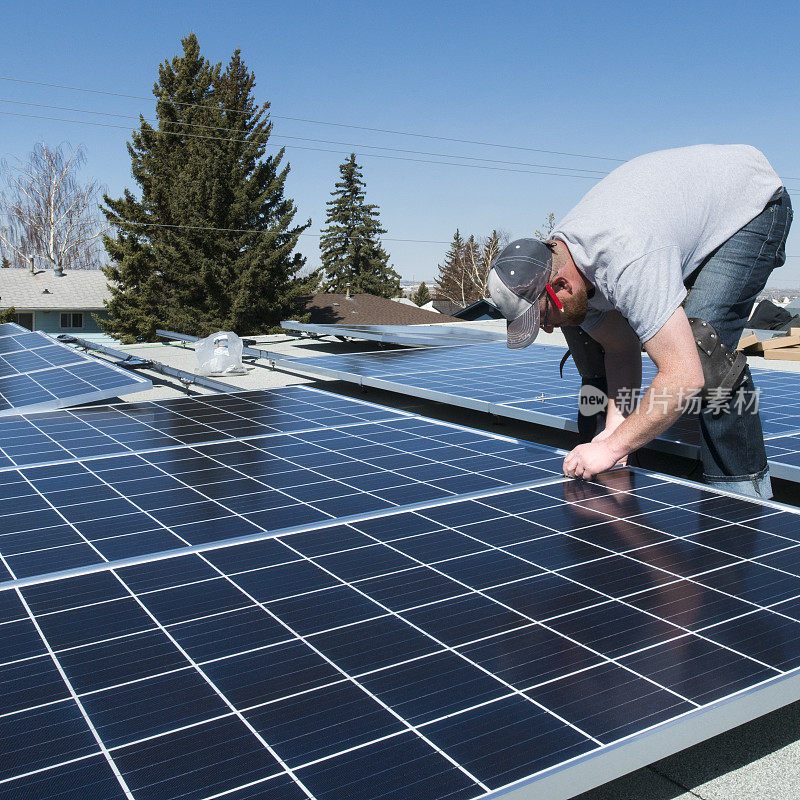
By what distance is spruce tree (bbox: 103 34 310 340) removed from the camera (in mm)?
40031

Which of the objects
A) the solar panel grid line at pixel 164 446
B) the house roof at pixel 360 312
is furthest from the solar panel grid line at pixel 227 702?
the house roof at pixel 360 312

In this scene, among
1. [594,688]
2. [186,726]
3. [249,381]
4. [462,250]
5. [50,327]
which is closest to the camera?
[186,726]

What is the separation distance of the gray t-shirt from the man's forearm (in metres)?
0.24

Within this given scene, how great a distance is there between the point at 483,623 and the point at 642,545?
1.16m

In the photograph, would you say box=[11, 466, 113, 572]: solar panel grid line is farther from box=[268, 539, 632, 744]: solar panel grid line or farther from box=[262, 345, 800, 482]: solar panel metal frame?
box=[262, 345, 800, 482]: solar panel metal frame

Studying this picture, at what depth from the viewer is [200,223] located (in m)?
39.8

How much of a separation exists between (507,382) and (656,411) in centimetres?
647

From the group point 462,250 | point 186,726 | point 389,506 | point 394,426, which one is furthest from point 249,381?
point 462,250

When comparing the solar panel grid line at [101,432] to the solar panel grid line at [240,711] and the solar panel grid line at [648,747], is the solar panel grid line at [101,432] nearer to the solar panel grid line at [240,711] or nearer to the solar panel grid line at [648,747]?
the solar panel grid line at [240,711]

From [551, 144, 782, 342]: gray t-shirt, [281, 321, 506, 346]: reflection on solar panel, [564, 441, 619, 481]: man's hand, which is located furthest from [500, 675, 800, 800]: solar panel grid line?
[281, 321, 506, 346]: reflection on solar panel

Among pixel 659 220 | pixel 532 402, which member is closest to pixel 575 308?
pixel 659 220

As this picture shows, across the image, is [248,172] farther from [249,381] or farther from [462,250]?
[462,250]

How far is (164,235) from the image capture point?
43.5 meters

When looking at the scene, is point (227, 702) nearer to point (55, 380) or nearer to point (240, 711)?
point (240, 711)
